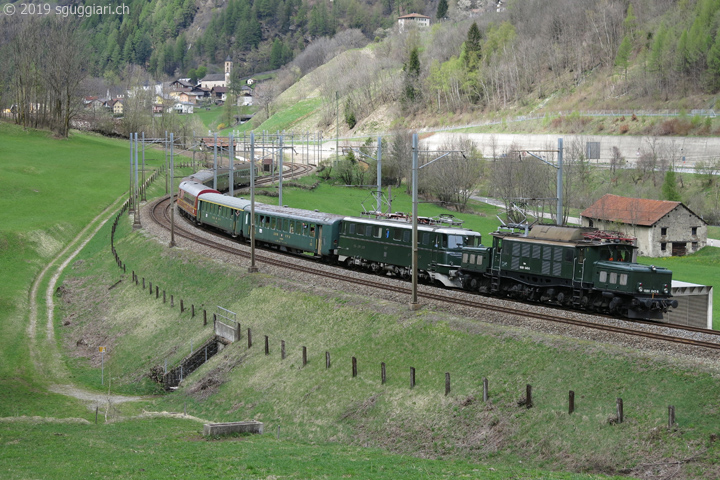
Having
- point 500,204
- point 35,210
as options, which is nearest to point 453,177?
point 500,204

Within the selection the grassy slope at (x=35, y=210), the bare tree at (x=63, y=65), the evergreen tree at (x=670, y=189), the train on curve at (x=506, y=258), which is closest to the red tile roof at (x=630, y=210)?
the evergreen tree at (x=670, y=189)

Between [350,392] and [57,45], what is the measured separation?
104877mm

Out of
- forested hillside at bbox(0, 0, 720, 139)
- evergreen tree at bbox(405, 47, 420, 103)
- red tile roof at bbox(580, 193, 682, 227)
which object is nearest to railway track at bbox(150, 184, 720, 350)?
red tile roof at bbox(580, 193, 682, 227)

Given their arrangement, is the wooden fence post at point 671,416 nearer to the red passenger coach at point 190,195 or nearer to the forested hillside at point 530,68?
the red passenger coach at point 190,195

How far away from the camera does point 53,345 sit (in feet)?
139

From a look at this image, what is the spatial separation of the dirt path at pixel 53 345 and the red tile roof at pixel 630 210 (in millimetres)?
47699

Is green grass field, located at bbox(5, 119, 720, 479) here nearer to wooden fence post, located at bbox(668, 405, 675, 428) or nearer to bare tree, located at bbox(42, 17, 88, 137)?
wooden fence post, located at bbox(668, 405, 675, 428)

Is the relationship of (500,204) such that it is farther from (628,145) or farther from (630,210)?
(628,145)

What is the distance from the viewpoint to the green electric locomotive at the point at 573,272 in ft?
97.7

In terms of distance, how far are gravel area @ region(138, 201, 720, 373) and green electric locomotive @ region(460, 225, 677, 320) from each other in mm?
1358

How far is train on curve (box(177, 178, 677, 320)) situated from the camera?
99.8 feet

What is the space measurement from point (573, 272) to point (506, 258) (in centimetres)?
374

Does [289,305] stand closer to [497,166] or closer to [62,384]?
[62,384]

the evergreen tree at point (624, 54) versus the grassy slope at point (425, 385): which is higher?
the evergreen tree at point (624, 54)
